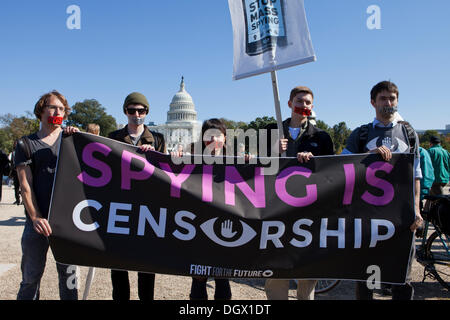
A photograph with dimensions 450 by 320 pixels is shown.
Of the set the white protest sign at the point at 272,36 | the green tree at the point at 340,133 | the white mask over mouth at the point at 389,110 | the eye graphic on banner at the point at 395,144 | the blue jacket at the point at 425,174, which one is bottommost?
the blue jacket at the point at 425,174

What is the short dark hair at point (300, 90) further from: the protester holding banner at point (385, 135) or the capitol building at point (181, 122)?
the capitol building at point (181, 122)

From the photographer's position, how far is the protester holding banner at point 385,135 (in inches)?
115

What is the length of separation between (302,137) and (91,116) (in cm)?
9369

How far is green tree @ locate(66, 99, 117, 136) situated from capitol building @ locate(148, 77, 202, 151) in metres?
18.6

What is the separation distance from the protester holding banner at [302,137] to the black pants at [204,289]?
0.41 m

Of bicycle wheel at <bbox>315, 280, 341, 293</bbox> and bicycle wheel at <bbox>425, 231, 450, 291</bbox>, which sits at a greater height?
bicycle wheel at <bbox>425, 231, 450, 291</bbox>

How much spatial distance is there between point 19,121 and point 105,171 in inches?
2345

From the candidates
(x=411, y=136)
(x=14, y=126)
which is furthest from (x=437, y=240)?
(x=14, y=126)

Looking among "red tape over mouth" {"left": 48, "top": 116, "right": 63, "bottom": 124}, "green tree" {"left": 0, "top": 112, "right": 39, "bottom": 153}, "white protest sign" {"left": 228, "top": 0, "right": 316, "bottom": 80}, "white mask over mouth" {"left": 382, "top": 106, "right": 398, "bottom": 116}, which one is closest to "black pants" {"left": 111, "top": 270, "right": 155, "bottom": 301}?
"red tape over mouth" {"left": 48, "top": 116, "right": 63, "bottom": 124}

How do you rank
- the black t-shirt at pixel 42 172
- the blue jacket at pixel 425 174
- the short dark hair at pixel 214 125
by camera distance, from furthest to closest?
the blue jacket at pixel 425 174
the short dark hair at pixel 214 125
the black t-shirt at pixel 42 172

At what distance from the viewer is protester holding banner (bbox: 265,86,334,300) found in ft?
10.2

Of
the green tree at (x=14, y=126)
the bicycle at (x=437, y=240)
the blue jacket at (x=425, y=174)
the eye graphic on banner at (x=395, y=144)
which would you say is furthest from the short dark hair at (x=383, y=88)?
the green tree at (x=14, y=126)

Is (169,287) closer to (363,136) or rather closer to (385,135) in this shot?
(363,136)

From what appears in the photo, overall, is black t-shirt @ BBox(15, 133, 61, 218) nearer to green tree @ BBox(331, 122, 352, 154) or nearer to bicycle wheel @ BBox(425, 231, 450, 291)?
bicycle wheel @ BBox(425, 231, 450, 291)
